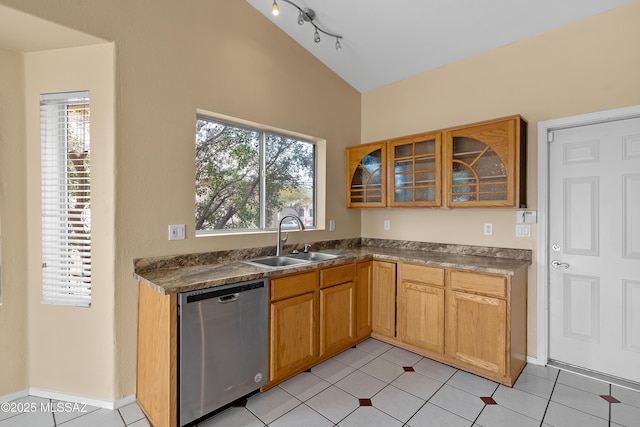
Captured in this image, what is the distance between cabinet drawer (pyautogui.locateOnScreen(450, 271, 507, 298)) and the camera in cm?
229

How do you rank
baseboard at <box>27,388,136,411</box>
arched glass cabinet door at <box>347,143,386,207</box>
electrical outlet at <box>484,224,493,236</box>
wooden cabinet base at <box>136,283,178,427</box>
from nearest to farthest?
1. wooden cabinet base at <box>136,283,178,427</box>
2. baseboard at <box>27,388,136,411</box>
3. electrical outlet at <box>484,224,493,236</box>
4. arched glass cabinet door at <box>347,143,386,207</box>

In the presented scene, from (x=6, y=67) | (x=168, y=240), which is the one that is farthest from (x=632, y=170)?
(x=6, y=67)

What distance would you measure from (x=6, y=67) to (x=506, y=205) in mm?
3656

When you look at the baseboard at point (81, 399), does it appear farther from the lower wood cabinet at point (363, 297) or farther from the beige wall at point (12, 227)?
the lower wood cabinet at point (363, 297)

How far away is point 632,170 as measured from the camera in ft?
7.43

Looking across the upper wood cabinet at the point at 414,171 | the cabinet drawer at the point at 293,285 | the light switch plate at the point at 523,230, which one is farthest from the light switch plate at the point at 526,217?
the cabinet drawer at the point at 293,285

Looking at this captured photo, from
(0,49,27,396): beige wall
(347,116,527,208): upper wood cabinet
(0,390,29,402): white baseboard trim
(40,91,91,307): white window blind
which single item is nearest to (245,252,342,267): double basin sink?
(347,116,527,208): upper wood cabinet

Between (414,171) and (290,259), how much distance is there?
1455mm

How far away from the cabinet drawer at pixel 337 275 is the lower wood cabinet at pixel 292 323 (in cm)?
9

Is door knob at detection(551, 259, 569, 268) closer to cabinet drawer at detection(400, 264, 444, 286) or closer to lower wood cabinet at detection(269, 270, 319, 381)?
cabinet drawer at detection(400, 264, 444, 286)

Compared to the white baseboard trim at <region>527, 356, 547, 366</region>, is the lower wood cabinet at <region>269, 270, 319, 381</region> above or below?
above

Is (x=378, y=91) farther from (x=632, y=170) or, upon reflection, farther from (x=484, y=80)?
(x=632, y=170)

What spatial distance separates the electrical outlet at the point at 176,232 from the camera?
228cm

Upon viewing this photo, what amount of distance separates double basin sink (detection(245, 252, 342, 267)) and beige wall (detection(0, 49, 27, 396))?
5.06ft
